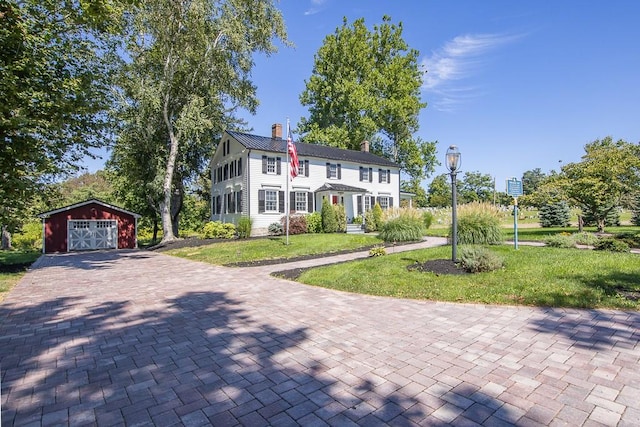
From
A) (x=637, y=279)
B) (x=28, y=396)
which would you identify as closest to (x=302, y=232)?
(x=637, y=279)

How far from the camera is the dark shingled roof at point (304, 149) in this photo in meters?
20.8

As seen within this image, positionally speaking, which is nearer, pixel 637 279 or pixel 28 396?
pixel 28 396

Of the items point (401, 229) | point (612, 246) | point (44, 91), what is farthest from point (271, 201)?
point (612, 246)

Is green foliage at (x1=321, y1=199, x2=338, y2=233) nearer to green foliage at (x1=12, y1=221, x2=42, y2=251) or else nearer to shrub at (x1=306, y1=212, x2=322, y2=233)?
shrub at (x1=306, y1=212, x2=322, y2=233)

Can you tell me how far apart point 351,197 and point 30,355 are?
2143 cm

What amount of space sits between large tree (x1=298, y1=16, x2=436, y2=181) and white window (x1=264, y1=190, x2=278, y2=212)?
1211 centimetres

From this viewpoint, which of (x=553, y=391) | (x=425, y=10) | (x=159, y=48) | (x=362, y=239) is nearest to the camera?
(x=553, y=391)

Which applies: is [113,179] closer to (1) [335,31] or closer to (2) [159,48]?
(2) [159,48]

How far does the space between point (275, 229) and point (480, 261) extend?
1456 cm

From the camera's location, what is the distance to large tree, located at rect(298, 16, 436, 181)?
3124 cm

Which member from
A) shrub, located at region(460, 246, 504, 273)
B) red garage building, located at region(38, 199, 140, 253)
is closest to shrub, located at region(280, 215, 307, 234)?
red garage building, located at region(38, 199, 140, 253)

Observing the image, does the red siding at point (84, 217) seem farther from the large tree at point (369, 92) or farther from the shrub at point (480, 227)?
the shrub at point (480, 227)

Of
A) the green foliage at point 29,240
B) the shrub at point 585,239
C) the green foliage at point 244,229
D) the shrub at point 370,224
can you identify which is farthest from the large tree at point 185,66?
the shrub at point 585,239

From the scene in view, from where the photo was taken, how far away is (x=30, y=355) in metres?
3.58
